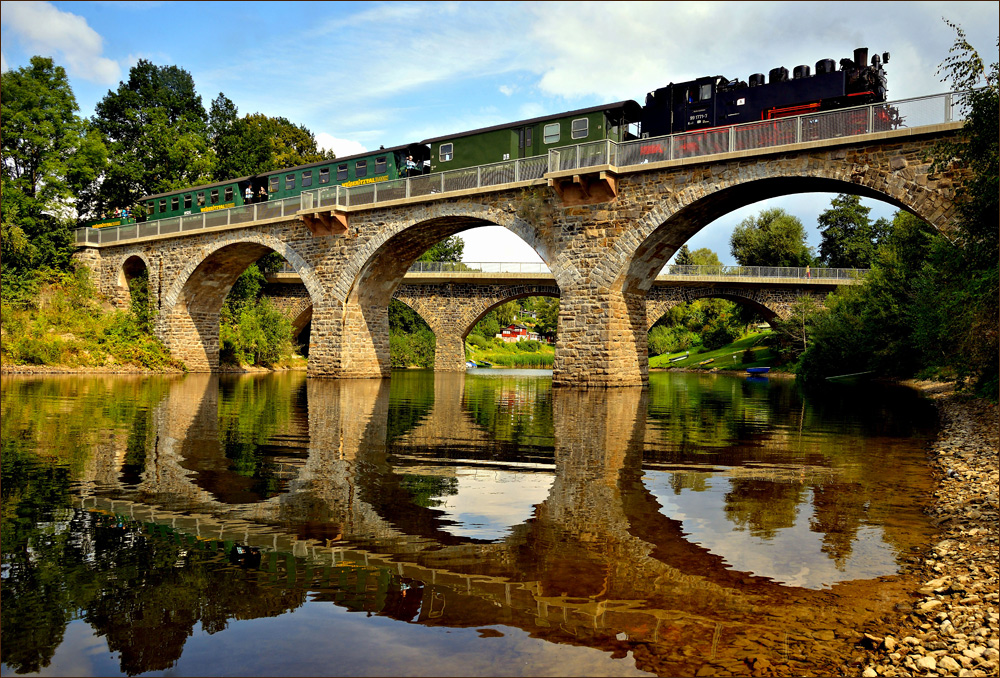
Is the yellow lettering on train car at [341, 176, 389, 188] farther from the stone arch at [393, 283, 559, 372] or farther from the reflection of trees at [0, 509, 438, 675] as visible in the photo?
the reflection of trees at [0, 509, 438, 675]

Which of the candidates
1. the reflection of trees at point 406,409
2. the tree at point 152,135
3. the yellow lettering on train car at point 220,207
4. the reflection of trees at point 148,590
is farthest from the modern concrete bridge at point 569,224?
the reflection of trees at point 148,590

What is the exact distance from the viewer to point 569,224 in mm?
22891

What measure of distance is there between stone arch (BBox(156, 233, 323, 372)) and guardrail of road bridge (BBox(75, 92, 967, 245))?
1647mm

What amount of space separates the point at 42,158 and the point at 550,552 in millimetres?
43425

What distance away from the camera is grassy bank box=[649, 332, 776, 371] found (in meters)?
52.7

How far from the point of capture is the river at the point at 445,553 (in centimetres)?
359

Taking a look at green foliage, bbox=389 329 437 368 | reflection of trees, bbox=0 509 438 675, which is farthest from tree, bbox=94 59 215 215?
reflection of trees, bbox=0 509 438 675

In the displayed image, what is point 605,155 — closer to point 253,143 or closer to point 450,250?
point 253,143

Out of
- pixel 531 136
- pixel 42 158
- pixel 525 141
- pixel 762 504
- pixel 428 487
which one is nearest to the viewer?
pixel 762 504

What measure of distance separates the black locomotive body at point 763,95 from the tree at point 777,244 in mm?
43022

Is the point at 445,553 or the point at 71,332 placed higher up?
the point at 71,332

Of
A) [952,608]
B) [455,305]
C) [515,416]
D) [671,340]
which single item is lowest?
[952,608]

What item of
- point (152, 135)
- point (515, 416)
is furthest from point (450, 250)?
point (515, 416)

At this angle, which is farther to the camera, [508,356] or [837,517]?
Answer: [508,356]
